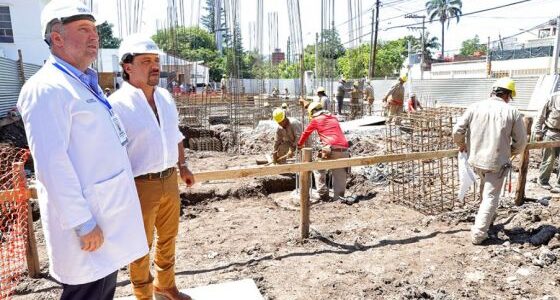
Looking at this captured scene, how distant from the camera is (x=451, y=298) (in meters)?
3.45

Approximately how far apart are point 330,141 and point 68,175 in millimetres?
5076

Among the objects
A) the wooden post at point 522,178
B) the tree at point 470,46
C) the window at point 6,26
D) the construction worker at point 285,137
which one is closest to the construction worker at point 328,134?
the construction worker at point 285,137

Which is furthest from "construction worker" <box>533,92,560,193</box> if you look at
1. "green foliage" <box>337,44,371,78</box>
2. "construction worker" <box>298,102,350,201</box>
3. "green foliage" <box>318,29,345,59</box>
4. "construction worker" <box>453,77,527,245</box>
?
"green foliage" <box>337,44,371,78</box>

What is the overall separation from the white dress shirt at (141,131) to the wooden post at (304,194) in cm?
215

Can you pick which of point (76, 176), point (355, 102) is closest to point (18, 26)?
point (355, 102)

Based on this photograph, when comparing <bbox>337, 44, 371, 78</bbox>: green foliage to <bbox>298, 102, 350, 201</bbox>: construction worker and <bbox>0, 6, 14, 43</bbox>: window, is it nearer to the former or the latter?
<bbox>0, 6, 14, 43</bbox>: window

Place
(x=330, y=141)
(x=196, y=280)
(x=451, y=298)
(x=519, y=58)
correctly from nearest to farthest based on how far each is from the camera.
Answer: (x=451, y=298) < (x=196, y=280) < (x=330, y=141) < (x=519, y=58)

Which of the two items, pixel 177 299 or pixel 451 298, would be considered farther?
pixel 451 298

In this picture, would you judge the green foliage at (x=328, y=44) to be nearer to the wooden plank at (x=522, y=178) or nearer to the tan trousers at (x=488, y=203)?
the wooden plank at (x=522, y=178)

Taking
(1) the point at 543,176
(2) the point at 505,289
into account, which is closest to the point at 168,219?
(2) the point at 505,289

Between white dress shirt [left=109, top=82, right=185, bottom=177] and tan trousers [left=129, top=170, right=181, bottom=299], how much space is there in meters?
0.12

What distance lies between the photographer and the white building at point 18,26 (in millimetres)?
19984

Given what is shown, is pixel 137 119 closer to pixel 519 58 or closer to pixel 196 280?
pixel 196 280

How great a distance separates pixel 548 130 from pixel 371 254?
4125mm
